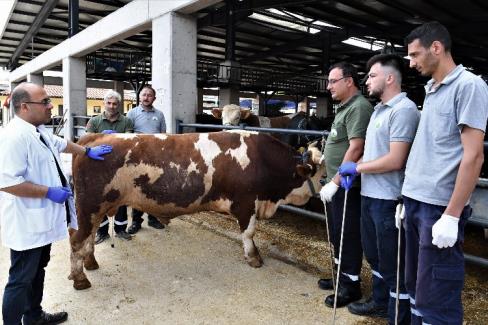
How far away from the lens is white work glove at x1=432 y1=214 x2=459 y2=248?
1.76m

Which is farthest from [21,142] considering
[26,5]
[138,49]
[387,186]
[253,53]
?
[253,53]

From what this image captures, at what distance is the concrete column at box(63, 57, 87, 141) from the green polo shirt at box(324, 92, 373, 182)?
336 inches

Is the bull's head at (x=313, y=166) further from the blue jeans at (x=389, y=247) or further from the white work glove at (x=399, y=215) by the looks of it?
the white work glove at (x=399, y=215)

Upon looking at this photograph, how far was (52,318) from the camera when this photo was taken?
2.75 metres

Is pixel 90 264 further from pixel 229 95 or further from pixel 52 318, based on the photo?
pixel 229 95

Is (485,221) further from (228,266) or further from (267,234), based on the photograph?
(267,234)

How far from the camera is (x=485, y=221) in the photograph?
2.79 m

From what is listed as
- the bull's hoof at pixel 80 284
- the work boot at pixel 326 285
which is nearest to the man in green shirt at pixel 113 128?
the bull's hoof at pixel 80 284

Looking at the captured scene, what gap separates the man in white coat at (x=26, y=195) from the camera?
227cm

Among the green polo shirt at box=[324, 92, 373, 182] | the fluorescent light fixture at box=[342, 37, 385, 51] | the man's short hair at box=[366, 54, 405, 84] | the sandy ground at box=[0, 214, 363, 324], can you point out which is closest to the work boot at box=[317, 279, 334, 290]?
the sandy ground at box=[0, 214, 363, 324]

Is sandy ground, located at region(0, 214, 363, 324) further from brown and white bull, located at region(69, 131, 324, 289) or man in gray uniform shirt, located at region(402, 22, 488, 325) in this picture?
man in gray uniform shirt, located at region(402, 22, 488, 325)

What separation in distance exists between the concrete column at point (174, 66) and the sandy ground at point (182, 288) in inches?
82.4

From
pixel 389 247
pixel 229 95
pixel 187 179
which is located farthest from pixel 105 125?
pixel 229 95

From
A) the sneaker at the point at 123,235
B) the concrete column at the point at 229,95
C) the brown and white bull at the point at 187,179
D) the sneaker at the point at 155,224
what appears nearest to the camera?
the brown and white bull at the point at 187,179
